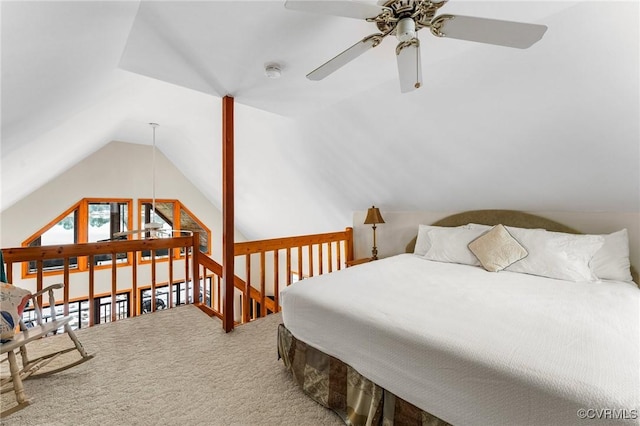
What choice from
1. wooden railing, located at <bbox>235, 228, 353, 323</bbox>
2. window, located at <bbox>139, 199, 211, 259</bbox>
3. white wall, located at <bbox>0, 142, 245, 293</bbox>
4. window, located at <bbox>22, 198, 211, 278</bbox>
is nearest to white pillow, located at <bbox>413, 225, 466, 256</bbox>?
wooden railing, located at <bbox>235, 228, 353, 323</bbox>

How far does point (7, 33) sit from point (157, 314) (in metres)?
2.65

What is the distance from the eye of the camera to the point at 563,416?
89cm

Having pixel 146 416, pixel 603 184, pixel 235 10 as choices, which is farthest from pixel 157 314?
pixel 603 184

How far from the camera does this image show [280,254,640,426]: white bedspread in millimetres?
937

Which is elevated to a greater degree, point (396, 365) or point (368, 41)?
point (368, 41)

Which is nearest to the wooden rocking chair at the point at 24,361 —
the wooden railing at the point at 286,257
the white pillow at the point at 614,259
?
the wooden railing at the point at 286,257

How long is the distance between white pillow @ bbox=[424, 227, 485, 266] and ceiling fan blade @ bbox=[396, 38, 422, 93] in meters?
1.74

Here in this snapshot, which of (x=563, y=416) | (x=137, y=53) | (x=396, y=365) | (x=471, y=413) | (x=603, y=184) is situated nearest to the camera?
(x=563, y=416)

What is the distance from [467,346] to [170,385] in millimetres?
1831

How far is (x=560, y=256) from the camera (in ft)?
7.24

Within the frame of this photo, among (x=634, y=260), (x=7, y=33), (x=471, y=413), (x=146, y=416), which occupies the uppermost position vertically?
(x=7, y=33)

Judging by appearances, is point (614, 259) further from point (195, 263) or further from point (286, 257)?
point (195, 263)

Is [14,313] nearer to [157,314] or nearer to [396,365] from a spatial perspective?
[157,314]

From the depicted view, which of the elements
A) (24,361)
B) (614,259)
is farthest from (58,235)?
(614,259)
